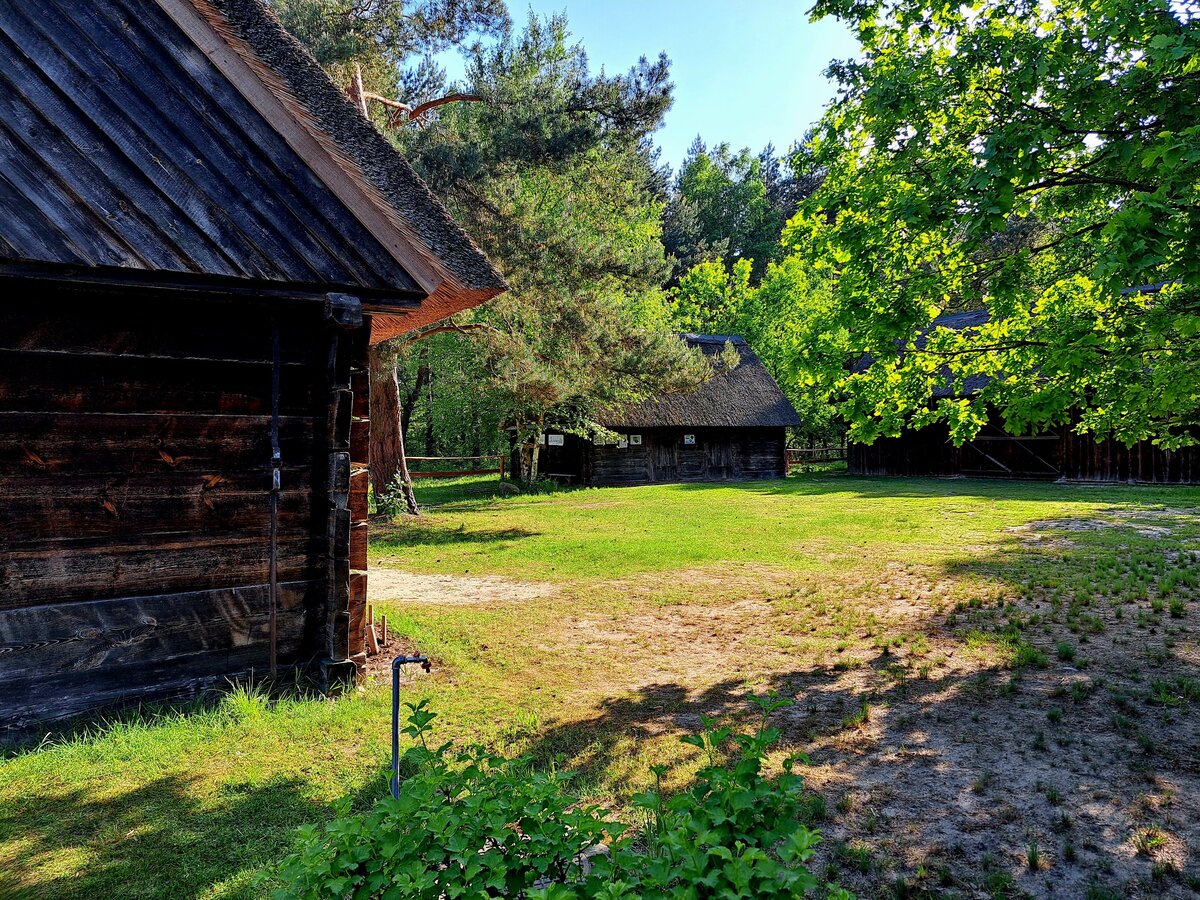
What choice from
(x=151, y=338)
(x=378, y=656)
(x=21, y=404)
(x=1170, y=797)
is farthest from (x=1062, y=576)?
(x=21, y=404)

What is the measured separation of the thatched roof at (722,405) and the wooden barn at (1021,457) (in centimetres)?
448

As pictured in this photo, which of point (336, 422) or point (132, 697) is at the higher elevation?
point (336, 422)

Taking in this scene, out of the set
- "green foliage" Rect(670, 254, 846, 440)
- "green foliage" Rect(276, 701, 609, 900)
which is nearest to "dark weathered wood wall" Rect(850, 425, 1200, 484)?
"green foliage" Rect(670, 254, 846, 440)

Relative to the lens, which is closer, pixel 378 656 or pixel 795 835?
pixel 795 835

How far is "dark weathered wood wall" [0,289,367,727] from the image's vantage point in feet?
14.7

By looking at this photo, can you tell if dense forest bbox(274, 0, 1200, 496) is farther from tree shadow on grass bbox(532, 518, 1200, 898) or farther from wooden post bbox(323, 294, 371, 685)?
wooden post bbox(323, 294, 371, 685)

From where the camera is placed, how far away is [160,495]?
485 centimetres

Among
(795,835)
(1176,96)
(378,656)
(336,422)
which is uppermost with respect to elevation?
(1176,96)

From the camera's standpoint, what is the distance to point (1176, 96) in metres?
4.74

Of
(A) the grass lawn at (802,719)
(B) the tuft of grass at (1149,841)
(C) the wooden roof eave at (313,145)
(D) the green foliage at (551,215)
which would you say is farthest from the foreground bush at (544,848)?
(D) the green foliage at (551,215)

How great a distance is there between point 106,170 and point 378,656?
174 inches

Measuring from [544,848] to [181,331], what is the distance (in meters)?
4.42

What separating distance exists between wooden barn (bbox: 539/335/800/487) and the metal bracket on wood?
21163mm

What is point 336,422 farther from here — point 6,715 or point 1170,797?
point 1170,797
